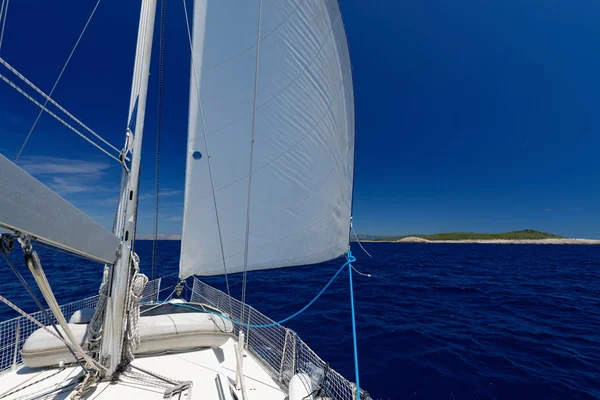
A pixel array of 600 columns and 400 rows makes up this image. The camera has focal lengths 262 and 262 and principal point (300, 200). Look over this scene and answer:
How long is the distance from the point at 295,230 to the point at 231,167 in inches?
→ 63.8

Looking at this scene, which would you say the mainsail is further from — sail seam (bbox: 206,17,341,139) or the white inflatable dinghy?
sail seam (bbox: 206,17,341,139)

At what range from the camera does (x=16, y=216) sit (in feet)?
4.01

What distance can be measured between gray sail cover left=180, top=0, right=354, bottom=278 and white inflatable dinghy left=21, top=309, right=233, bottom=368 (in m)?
1.08

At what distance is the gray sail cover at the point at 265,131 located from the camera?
4.65m

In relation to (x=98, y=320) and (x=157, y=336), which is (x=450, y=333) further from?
(x=98, y=320)

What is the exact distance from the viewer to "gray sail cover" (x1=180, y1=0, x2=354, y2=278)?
465cm

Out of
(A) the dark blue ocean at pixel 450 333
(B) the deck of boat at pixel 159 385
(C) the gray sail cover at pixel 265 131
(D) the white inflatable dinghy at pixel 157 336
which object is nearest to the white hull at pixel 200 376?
(B) the deck of boat at pixel 159 385

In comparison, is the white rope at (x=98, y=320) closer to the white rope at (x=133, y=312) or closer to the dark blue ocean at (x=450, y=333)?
the white rope at (x=133, y=312)

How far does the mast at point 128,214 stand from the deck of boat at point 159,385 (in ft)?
1.10

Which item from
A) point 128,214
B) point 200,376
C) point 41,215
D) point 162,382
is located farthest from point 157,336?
point 41,215

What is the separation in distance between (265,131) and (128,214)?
257 centimetres

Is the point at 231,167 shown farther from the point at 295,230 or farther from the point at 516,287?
Answer: the point at 516,287

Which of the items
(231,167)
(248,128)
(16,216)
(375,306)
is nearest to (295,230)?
(231,167)

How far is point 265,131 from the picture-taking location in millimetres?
4691
